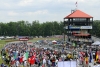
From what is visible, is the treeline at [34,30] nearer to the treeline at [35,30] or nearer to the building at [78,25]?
the treeline at [35,30]

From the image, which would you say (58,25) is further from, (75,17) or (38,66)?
(38,66)

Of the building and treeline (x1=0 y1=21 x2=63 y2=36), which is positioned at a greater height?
the building

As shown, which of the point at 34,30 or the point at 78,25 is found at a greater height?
the point at 78,25

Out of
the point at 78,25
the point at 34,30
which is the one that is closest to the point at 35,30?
the point at 34,30

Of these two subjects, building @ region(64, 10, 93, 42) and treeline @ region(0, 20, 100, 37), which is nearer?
building @ region(64, 10, 93, 42)

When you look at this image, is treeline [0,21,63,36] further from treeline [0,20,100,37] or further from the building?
the building

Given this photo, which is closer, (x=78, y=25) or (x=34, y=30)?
(x=78, y=25)

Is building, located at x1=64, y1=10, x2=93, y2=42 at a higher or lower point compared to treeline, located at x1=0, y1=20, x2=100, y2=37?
higher

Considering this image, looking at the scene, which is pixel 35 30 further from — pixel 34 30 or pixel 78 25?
pixel 78 25

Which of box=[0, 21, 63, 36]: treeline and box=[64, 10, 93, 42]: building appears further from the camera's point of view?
box=[0, 21, 63, 36]: treeline

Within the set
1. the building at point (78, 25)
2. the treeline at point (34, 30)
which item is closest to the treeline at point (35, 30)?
the treeline at point (34, 30)

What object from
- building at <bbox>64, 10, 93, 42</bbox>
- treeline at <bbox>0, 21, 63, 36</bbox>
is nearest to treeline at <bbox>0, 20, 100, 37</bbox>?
treeline at <bbox>0, 21, 63, 36</bbox>

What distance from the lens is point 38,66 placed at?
78.9 feet

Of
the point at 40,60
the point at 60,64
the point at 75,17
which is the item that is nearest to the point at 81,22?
the point at 75,17
